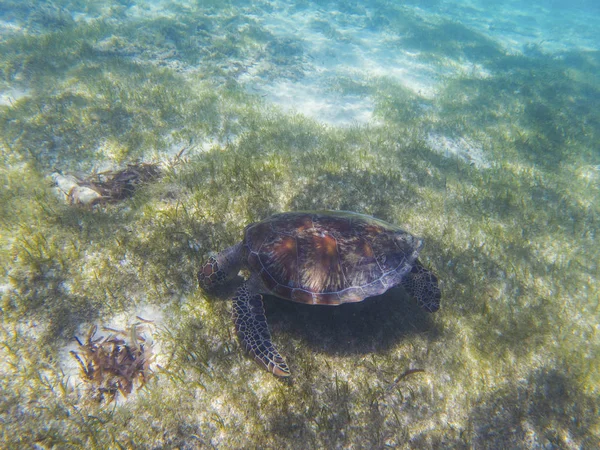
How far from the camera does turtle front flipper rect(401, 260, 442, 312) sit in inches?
142

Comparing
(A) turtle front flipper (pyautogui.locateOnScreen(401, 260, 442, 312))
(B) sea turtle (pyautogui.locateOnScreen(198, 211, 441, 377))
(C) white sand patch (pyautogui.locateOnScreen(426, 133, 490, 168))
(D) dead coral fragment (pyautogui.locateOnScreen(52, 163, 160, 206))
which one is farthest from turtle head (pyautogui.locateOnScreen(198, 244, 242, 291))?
(C) white sand patch (pyautogui.locateOnScreen(426, 133, 490, 168))

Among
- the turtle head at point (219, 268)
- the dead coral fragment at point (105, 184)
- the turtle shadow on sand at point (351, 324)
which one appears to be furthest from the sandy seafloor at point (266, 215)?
the turtle head at point (219, 268)

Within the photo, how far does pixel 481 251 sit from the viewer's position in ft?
16.3

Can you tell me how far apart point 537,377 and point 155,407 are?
15.9 feet

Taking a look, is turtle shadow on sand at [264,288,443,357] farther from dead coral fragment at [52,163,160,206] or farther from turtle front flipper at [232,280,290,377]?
dead coral fragment at [52,163,160,206]

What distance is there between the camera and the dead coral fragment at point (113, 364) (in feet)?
9.32

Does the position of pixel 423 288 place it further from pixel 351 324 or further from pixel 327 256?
pixel 327 256

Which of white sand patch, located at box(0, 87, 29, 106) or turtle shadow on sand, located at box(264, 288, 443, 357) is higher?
white sand patch, located at box(0, 87, 29, 106)

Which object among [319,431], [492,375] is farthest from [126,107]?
[492,375]

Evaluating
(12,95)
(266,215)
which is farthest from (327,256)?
(12,95)

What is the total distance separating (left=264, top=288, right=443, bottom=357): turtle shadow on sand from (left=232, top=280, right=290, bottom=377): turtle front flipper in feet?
1.00

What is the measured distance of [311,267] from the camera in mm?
3242

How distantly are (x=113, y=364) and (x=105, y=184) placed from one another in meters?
3.48

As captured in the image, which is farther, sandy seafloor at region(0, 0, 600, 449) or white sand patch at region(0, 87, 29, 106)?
white sand patch at region(0, 87, 29, 106)
